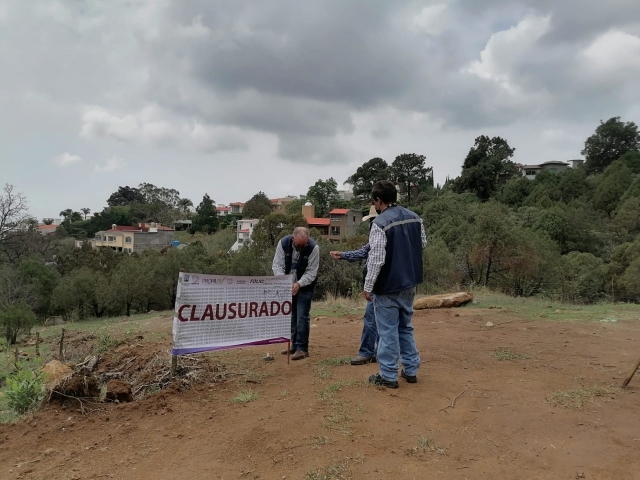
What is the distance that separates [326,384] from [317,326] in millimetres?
3930

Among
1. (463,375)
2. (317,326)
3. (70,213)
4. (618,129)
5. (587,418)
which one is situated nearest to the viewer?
(587,418)

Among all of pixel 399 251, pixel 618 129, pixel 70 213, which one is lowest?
pixel 399 251

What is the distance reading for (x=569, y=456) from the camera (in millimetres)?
2896

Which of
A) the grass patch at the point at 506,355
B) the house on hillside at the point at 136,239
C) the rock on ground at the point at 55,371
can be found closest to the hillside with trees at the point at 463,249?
the rock on ground at the point at 55,371

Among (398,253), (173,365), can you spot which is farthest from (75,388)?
(398,253)

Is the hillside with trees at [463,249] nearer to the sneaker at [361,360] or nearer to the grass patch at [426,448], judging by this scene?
the sneaker at [361,360]

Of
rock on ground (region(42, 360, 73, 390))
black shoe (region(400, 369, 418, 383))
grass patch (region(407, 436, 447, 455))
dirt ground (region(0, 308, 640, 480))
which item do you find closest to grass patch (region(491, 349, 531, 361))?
dirt ground (region(0, 308, 640, 480))

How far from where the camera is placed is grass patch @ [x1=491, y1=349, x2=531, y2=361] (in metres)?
5.25

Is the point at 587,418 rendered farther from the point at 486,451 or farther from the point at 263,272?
the point at 263,272

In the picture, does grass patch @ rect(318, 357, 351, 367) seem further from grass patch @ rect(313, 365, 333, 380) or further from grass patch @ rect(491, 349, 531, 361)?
grass patch @ rect(491, 349, 531, 361)

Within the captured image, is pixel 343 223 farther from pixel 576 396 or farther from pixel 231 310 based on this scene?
pixel 576 396

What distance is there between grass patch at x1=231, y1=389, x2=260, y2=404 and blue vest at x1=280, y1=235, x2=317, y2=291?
5.08 feet

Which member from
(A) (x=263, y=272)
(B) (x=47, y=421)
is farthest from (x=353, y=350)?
(A) (x=263, y=272)

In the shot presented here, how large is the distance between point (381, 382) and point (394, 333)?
1.58 ft
